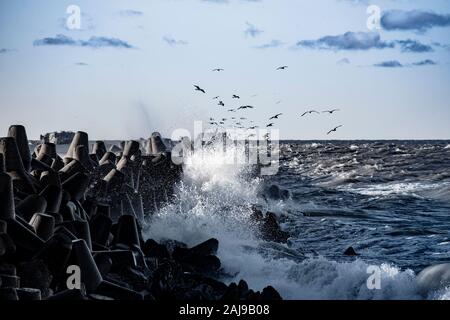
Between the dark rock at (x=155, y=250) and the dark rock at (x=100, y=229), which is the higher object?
the dark rock at (x=100, y=229)

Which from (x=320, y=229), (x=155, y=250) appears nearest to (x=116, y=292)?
(x=155, y=250)

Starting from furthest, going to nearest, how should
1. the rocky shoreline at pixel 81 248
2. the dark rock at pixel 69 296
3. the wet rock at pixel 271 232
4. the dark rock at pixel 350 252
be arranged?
1. the wet rock at pixel 271 232
2. the dark rock at pixel 350 252
3. the rocky shoreline at pixel 81 248
4. the dark rock at pixel 69 296

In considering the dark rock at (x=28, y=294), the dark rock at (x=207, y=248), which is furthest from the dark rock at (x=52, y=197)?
the dark rock at (x=28, y=294)

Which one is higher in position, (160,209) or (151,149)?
(151,149)

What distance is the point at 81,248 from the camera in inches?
371

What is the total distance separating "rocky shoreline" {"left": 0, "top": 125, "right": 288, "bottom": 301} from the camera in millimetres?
9000

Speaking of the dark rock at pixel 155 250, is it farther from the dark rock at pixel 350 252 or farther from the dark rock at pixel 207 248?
the dark rock at pixel 350 252

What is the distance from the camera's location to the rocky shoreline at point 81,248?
900cm

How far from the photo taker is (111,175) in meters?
15.8

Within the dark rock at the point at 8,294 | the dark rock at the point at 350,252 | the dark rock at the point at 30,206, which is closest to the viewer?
the dark rock at the point at 8,294

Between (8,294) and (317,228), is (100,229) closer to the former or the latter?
(8,294)
